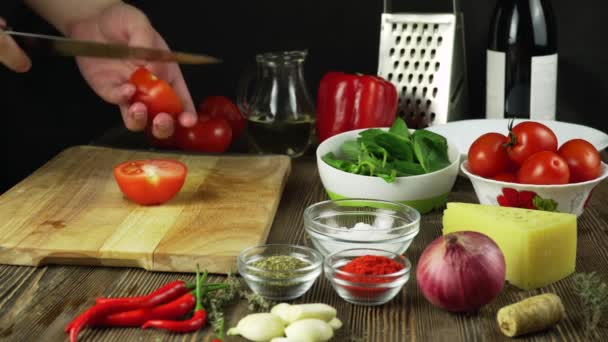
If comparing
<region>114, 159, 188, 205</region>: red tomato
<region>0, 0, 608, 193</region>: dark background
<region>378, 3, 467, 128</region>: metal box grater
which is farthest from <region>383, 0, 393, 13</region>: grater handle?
<region>114, 159, 188, 205</region>: red tomato

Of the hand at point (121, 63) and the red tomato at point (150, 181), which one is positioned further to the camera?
the hand at point (121, 63)

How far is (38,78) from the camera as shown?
221cm

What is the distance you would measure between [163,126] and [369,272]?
2.89 ft

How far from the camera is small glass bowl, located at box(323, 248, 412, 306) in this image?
1.11 meters

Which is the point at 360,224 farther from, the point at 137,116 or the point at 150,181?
the point at 137,116

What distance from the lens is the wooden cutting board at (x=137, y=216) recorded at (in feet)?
4.22

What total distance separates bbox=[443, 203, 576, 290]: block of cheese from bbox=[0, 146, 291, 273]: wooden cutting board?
0.39 m

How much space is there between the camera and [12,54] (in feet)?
5.32

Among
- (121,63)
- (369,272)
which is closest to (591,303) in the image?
(369,272)

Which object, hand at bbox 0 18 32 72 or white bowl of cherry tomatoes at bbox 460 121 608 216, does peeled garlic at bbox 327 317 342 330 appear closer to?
white bowl of cherry tomatoes at bbox 460 121 608 216

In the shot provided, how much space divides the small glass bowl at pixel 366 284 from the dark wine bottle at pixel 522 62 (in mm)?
898

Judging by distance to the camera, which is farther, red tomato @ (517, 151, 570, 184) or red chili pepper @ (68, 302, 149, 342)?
red tomato @ (517, 151, 570, 184)

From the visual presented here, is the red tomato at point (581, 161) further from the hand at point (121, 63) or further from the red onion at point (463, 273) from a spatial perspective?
the hand at point (121, 63)

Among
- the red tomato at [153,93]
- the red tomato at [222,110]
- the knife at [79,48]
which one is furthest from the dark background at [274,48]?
the knife at [79,48]
